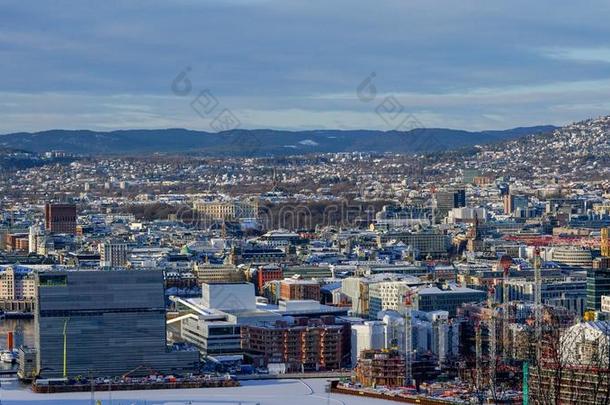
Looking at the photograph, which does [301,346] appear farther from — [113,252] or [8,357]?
[113,252]

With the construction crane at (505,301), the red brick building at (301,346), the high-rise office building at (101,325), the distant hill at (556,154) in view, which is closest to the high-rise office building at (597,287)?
the construction crane at (505,301)

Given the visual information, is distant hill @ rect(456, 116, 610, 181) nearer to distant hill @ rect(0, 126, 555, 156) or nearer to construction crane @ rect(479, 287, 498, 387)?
distant hill @ rect(0, 126, 555, 156)

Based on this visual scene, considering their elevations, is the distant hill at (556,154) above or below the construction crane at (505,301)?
above

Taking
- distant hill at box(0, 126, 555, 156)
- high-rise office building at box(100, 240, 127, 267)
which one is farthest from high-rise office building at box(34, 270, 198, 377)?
distant hill at box(0, 126, 555, 156)

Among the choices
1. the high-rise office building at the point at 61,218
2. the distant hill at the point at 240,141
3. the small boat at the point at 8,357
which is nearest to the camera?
the small boat at the point at 8,357

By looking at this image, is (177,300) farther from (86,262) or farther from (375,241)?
(375,241)

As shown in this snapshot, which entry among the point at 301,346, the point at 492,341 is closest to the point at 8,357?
the point at 301,346

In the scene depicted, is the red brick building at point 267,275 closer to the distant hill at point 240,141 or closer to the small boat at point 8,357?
the small boat at point 8,357
